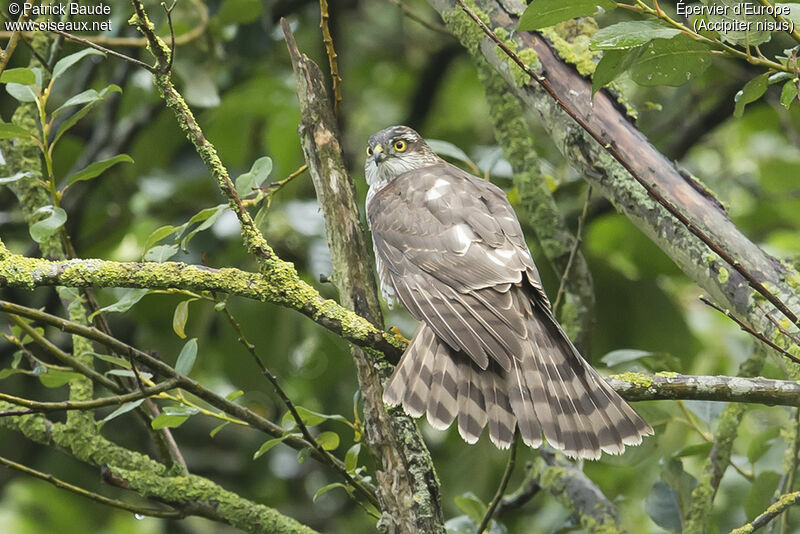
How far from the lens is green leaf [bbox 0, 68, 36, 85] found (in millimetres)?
2516

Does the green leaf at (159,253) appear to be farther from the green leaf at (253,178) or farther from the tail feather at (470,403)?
the tail feather at (470,403)

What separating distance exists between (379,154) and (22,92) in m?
2.05

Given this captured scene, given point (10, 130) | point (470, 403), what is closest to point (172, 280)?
point (10, 130)

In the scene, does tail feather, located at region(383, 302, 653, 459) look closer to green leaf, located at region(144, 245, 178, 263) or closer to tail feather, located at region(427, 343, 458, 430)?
tail feather, located at region(427, 343, 458, 430)

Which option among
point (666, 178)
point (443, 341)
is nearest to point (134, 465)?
point (443, 341)

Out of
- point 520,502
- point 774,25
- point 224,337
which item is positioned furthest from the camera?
point 224,337

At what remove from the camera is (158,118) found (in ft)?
16.6

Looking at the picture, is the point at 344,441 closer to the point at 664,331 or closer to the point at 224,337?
the point at 224,337

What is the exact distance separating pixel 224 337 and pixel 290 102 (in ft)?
4.52

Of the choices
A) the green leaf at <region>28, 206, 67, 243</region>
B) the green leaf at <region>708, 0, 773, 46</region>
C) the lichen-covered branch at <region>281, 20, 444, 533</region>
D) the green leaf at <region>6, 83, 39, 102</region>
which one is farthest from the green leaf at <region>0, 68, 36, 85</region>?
the green leaf at <region>708, 0, 773, 46</region>

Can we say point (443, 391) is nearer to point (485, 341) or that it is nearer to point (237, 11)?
point (485, 341)

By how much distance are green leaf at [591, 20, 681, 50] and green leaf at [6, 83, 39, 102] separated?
68.1 inches

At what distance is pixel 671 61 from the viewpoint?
2.22 metres

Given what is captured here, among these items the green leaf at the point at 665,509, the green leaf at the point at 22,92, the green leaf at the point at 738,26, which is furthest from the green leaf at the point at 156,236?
the green leaf at the point at 665,509
